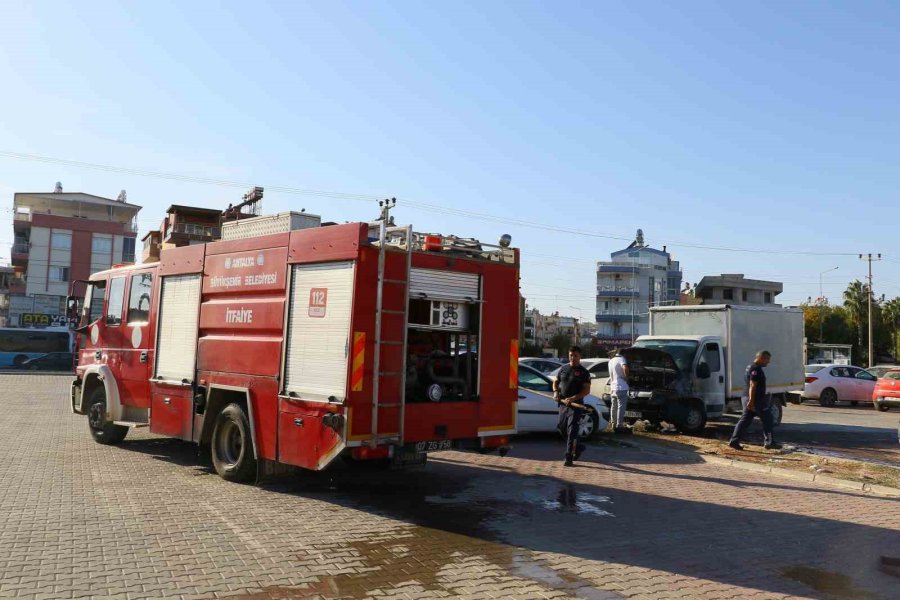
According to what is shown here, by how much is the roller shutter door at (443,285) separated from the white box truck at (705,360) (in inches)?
306

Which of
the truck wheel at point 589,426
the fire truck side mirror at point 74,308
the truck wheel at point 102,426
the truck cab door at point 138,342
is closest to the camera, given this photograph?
the truck cab door at point 138,342

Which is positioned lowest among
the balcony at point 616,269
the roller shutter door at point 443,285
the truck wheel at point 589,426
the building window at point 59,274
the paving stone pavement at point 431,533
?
the paving stone pavement at point 431,533

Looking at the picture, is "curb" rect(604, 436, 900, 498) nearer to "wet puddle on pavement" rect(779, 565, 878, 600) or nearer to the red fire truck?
"wet puddle on pavement" rect(779, 565, 878, 600)

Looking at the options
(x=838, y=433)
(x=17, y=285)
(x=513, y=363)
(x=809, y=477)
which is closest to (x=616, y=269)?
(x=17, y=285)

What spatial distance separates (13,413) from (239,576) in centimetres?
1371

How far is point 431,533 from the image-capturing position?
6672 mm

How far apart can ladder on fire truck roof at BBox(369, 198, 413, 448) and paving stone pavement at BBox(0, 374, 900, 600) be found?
97 cm

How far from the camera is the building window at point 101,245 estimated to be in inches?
2594

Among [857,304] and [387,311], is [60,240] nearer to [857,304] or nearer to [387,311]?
[387,311]

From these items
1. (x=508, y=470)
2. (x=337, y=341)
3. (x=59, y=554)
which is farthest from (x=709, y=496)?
(x=59, y=554)

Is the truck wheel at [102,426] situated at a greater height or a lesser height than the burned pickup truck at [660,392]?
lesser

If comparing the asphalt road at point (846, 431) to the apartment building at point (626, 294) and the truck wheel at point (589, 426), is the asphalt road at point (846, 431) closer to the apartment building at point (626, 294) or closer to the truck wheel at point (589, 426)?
the truck wheel at point (589, 426)

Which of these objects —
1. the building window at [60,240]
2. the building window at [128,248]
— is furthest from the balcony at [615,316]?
the building window at [60,240]

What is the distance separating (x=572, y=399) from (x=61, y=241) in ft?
215
